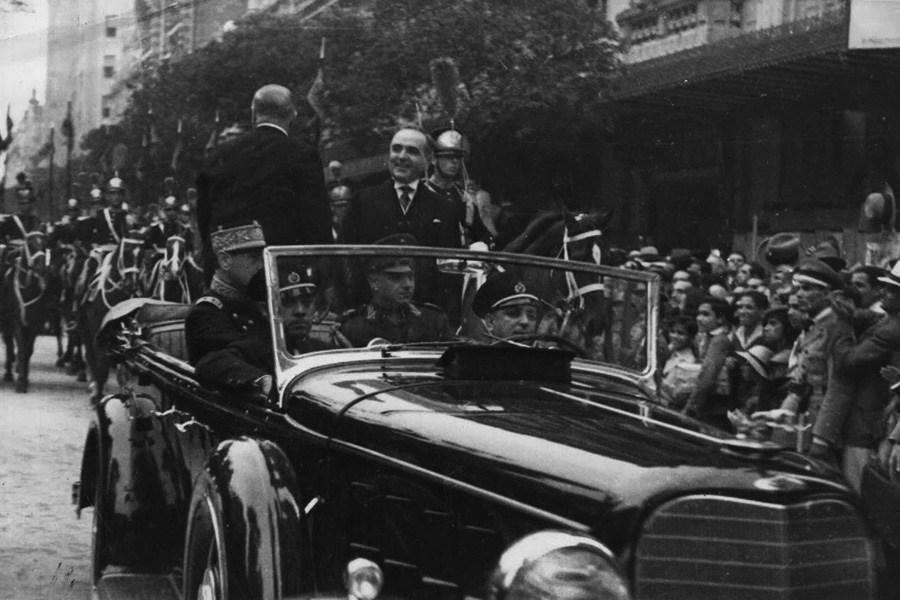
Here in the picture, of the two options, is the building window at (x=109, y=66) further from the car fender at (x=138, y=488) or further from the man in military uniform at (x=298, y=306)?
the man in military uniform at (x=298, y=306)

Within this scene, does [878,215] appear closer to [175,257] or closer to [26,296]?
[175,257]

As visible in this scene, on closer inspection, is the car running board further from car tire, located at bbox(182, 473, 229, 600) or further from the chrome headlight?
the chrome headlight

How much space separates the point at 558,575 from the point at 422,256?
6.05 feet

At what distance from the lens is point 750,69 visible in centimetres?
1644

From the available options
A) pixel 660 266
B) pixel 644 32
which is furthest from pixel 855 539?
pixel 644 32

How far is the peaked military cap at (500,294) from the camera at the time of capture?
448cm

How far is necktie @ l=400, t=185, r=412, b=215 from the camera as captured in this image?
689 cm

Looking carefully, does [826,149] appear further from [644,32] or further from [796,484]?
[796,484]

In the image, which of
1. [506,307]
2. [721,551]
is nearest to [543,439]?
[721,551]

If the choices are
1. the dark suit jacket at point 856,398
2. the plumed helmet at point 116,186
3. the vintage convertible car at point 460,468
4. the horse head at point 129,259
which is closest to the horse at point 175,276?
the horse head at point 129,259

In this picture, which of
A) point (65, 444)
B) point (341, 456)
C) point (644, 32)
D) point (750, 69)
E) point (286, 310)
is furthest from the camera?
point (644, 32)

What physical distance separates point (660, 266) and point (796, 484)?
8.06 m

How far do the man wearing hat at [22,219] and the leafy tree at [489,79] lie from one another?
160 inches

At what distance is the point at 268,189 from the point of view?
20.3 ft
